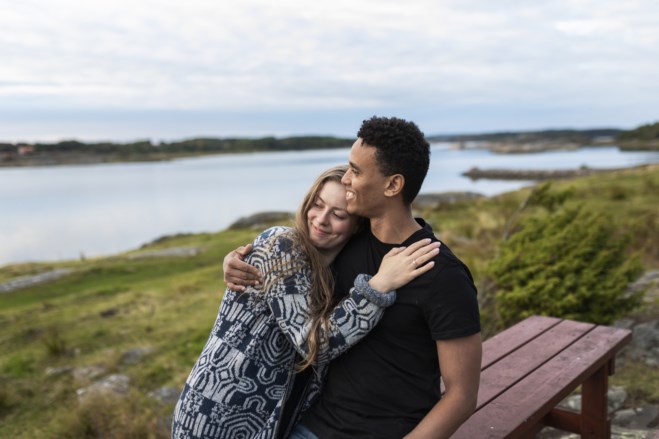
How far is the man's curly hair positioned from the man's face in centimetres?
3

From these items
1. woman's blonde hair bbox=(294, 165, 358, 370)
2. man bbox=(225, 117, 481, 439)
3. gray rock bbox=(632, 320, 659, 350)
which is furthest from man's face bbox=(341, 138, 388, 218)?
gray rock bbox=(632, 320, 659, 350)

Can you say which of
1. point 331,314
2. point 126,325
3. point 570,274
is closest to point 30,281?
point 126,325

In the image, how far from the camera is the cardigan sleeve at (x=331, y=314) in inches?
82.4

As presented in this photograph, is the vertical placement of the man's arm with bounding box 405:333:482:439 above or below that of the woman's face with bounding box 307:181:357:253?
below

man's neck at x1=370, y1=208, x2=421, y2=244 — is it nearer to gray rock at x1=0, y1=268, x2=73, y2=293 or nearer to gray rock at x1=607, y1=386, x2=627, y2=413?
gray rock at x1=607, y1=386, x2=627, y2=413

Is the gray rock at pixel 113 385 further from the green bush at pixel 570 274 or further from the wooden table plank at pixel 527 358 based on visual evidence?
the wooden table plank at pixel 527 358

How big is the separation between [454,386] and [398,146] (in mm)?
874

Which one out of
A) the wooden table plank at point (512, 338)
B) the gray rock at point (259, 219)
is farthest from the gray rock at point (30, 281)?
the gray rock at point (259, 219)

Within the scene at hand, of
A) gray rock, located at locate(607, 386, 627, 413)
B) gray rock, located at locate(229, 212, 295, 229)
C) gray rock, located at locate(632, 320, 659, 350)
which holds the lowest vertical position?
gray rock, located at locate(229, 212, 295, 229)

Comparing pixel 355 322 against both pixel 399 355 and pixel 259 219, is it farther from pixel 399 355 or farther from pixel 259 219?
pixel 259 219

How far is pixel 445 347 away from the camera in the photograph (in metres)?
2.02

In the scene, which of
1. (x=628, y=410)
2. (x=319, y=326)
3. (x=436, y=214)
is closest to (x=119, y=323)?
(x=628, y=410)

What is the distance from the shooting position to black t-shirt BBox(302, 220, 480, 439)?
2029 millimetres

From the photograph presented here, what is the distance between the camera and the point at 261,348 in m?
2.21
